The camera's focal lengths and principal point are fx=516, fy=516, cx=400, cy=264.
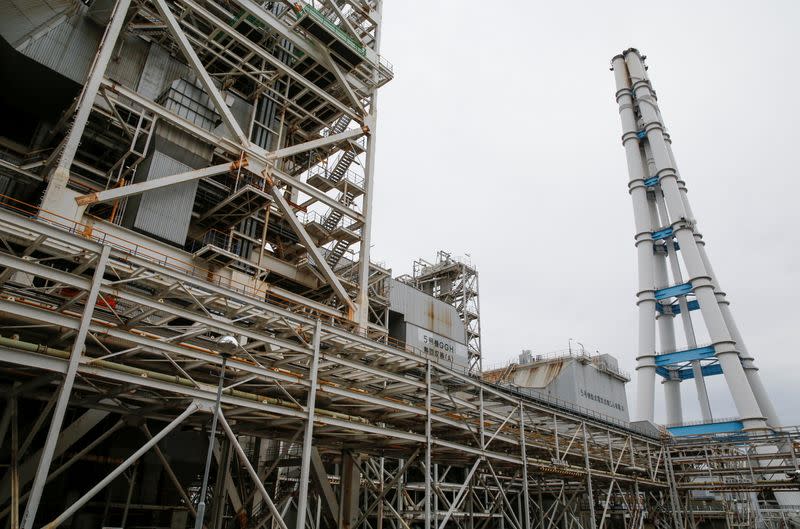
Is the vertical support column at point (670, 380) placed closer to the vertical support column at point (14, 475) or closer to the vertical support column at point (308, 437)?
the vertical support column at point (308, 437)

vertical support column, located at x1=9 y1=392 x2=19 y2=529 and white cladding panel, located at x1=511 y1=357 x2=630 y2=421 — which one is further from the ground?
white cladding panel, located at x1=511 y1=357 x2=630 y2=421

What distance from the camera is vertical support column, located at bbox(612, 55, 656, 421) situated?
160ft

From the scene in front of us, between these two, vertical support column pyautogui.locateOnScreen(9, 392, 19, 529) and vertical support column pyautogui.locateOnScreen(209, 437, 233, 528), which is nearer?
vertical support column pyautogui.locateOnScreen(9, 392, 19, 529)

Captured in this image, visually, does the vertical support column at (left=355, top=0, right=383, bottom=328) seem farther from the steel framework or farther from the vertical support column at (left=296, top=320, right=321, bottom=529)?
the vertical support column at (left=296, top=320, right=321, bottom=529)

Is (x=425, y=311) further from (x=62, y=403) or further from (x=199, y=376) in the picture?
(x=62, y=403)

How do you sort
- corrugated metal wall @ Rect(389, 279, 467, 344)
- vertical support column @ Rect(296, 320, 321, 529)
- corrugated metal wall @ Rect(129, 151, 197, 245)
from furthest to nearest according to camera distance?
corrugated metal wall @ Rect(389, 279, 467, 344) → corrugated metal wall @ Rect(129, 151, 197, 245) → vertical support column @ Rect(296, 320, 321, 529)

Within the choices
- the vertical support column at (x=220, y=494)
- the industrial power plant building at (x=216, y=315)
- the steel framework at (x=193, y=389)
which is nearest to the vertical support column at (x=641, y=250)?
the industrial power plant building at (x=216, y=315)

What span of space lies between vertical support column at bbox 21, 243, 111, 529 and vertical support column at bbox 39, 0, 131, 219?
6778 mm

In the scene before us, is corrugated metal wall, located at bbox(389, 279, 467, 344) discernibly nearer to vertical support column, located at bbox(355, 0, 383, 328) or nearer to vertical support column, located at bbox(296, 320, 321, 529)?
vertical support column, located at bbox(355, 0, 383, 328)

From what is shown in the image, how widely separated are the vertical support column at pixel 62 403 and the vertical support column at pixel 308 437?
20.2 ft

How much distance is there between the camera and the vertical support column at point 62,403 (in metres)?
9.98

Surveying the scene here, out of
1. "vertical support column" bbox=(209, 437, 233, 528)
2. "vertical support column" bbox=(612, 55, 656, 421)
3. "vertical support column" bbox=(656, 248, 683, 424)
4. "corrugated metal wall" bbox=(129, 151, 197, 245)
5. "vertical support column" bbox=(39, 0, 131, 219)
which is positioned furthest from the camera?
"vertical support column" bbox=(656, 248, 683, 424)

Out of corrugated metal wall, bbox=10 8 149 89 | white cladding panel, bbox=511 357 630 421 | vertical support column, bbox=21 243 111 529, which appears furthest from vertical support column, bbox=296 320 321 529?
white cladding panel, bbox=511 357 630 421

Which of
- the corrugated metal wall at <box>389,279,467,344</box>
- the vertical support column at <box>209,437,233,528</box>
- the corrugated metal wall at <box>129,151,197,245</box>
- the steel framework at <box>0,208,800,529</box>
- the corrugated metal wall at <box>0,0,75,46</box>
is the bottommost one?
the vertical support column at <box>209,437,233,528</box>
